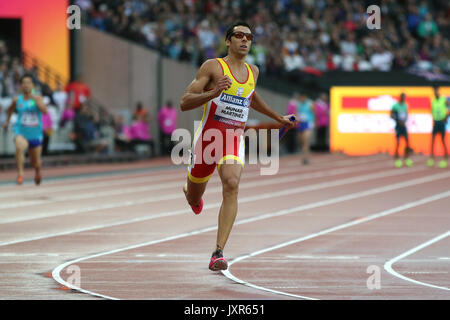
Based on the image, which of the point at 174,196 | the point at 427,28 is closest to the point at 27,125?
the point at 174,196

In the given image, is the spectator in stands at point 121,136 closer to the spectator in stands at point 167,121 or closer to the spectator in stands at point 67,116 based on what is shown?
the spectator in stands at point 167,121

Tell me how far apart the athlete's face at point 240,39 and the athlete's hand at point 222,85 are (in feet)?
1.80

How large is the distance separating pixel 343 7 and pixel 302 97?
13.1 metres

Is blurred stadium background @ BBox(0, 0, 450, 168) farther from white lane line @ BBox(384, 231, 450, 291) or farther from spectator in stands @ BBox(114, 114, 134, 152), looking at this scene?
white lane line @ BBox(384, 231, 450, 291)

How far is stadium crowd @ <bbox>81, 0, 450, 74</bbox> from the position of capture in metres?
35.1

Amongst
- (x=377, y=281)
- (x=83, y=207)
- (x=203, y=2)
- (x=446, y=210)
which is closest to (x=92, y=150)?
(x=203, y=2)

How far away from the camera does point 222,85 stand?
9648 millimetres

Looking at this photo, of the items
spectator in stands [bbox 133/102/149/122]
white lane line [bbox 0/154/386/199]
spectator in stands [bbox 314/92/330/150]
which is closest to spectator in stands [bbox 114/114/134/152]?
spectator in stands [bbox 133/102/149/122]

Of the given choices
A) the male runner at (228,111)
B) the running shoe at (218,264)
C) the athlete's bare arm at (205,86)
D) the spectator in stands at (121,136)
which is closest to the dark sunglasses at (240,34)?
the male runner at (228,111)

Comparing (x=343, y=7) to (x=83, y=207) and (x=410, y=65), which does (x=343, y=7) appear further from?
(x=83, y=207)

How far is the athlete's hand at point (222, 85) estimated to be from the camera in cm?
964

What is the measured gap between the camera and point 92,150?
30.7 m

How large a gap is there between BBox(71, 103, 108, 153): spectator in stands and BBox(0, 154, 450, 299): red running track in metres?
6.53

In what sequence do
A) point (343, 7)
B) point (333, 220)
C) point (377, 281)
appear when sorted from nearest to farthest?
point (377, 281) < point (333, 220) < point (343, 7)
